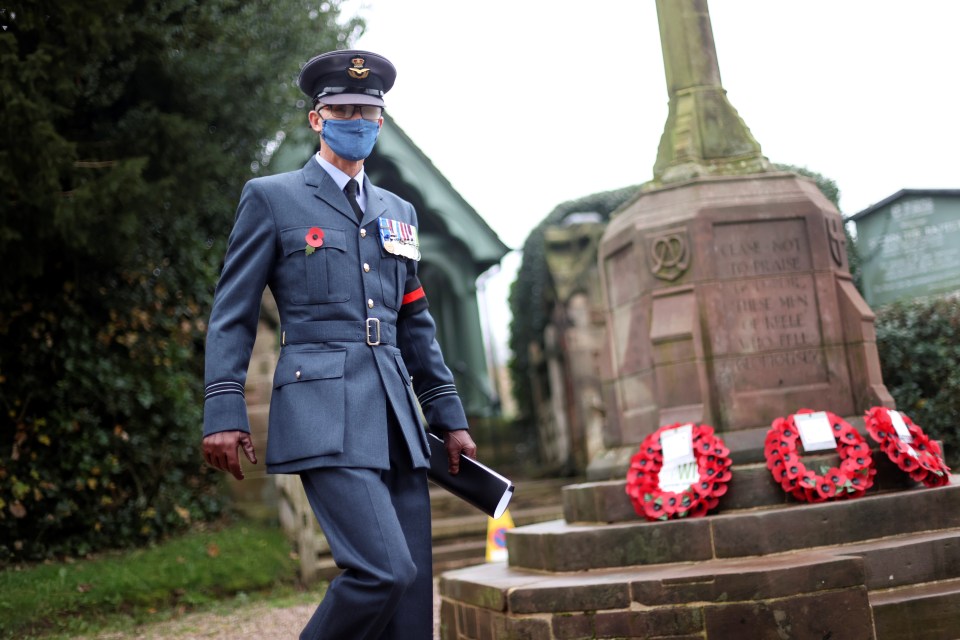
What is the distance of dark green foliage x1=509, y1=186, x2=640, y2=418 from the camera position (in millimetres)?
15789

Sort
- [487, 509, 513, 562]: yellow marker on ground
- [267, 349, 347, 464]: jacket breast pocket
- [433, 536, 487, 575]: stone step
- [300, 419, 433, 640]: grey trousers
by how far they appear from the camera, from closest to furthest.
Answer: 1. [300, 419, 433, 640]: grey trousers
2. [267, 349, 347, 464]: jacket breast pocket
3. [487, 509, 513, 562]: yellow marker on ground
4. [433, 536, 487, 575]: stone step

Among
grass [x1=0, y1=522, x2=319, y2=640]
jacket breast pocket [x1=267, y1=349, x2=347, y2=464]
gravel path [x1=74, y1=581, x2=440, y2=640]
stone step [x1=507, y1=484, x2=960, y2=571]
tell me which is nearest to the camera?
jacket breast pocket [x1=267, y1=349, x2=347, y2=464]

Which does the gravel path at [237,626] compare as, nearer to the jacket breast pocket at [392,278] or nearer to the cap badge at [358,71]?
the jacket breast pocket at [392,278]

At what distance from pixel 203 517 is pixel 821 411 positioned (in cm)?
607

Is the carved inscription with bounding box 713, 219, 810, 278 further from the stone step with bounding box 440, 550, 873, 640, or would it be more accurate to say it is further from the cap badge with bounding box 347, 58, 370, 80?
the cap badge with bounding box 347, 58, 370, 80

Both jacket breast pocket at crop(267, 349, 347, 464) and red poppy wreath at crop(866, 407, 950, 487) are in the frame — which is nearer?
jacket breast pocket at crop(267, 349, 347, 464)

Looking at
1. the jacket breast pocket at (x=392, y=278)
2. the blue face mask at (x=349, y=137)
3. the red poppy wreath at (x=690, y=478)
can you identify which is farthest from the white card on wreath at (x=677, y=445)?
the blue face mask at (x=349, y=137)

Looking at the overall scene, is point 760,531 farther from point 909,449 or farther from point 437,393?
point 437,393

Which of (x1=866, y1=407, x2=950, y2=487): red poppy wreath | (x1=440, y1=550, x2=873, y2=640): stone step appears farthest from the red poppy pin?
(x1=866, y1=407, x2=950, y2=487): red poppy wreath

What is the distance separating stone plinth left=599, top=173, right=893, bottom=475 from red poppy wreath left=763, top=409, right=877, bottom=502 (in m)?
0.35

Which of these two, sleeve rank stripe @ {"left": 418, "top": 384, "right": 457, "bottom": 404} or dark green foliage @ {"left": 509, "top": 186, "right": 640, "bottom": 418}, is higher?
dark green foliage @ {"left": 509, "top": 186, "right": 640, "bottom": 418}

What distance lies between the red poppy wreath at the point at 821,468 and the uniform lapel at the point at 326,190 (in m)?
2.87

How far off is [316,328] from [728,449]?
3.02 metres

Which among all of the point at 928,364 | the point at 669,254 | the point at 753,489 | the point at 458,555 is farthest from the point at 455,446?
the point at 458,555
